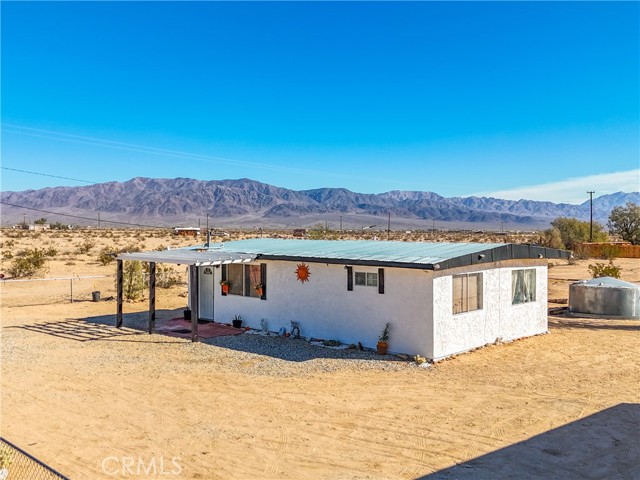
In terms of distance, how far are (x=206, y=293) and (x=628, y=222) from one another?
56374mm

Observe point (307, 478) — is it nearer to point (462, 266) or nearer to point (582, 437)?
point (582, 437)

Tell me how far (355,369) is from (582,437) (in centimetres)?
547

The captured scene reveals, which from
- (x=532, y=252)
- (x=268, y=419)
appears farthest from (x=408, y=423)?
(x=532, y=252)

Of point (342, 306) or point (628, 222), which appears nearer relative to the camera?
point (342, 306)

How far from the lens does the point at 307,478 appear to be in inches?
288

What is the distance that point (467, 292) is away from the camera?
1490cm

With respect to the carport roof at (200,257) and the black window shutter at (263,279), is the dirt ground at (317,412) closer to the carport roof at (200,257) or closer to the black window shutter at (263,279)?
the carport roof at (200,257)

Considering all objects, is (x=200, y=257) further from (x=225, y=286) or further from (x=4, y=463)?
(x=4, y=463)

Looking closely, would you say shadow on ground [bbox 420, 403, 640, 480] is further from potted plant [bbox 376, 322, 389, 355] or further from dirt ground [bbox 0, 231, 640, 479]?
potted plant [bbox 376, 322, 389, 355]

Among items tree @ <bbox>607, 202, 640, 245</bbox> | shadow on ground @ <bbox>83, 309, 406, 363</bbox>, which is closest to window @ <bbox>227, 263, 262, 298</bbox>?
shadow on ground @ <bbox>83, 309, 406, 363</bbox>

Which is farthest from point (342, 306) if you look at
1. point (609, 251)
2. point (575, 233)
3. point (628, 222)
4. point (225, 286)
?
point (628, 222)

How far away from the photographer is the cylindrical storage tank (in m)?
20.5

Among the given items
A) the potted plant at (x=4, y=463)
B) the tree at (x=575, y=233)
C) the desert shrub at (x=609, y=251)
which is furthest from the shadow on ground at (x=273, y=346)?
the tree at (x=575, y=233)

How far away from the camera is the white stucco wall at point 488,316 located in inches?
546
